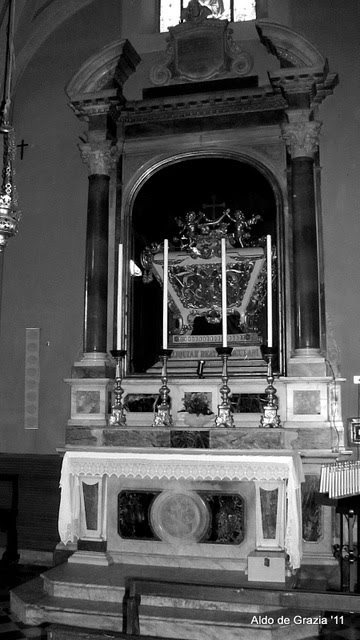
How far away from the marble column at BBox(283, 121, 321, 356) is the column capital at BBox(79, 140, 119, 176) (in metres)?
1.75

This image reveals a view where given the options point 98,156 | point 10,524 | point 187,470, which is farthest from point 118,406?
point 98,156

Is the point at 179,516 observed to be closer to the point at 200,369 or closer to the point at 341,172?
the point at 200,369

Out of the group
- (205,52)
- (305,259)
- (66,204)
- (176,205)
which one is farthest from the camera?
(66,204)

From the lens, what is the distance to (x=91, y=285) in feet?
21.8

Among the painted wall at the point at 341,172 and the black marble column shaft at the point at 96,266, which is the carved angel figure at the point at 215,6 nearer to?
the painted wall at the point at 341,172

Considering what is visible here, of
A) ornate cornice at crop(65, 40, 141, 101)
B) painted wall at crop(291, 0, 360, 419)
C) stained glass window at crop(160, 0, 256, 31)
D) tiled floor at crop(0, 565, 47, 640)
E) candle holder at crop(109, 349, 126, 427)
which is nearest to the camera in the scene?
tiled floor at crop(0, 565, 47, 640)

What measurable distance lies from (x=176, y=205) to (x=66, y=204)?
4.20ft

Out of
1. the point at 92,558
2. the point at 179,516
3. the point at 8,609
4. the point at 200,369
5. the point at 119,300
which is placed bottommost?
the point at 8,609

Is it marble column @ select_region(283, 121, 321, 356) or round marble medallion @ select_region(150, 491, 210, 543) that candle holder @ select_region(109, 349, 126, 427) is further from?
marble column @ select_region(283, 121, 321, 356)

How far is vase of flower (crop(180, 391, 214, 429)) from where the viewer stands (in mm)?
5680

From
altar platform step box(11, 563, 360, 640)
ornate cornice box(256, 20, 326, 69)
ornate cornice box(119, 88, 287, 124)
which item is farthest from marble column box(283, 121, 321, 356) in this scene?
altar platform step box(11, 563, 360, 640)

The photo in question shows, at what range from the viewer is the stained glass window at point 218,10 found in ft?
24.3

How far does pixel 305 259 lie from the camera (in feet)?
20.5

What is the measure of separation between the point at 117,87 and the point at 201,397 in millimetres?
3258
